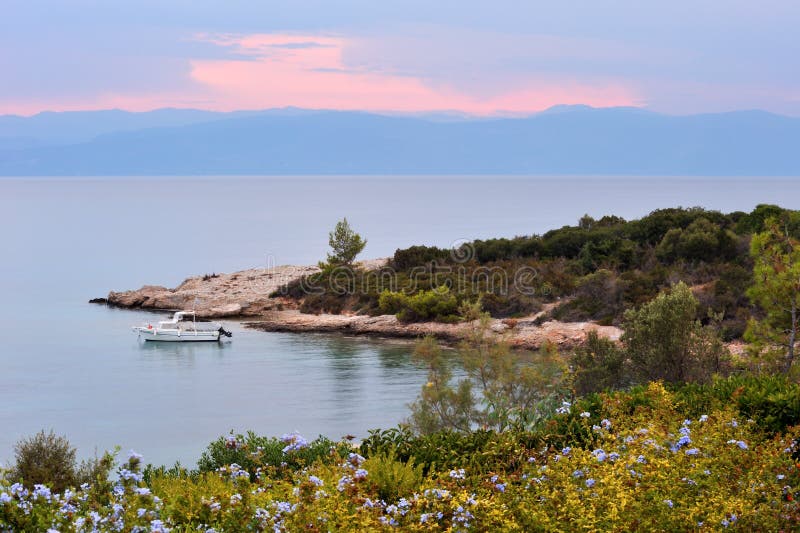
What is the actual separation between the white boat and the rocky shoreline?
272 centimetres

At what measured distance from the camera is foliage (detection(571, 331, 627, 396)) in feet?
78.5

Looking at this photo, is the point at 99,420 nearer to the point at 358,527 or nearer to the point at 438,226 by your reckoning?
the point at 358,527

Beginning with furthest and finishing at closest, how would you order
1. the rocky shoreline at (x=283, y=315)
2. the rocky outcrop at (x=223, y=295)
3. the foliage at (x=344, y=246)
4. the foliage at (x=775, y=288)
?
the foliage at (x=344, y=246), the rocky outcrop at (x=223, y=295), the rocky shoreline at (x=283, y=315), the foliage at (x=775, y=288)

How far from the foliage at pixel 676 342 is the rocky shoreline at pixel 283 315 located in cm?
1316

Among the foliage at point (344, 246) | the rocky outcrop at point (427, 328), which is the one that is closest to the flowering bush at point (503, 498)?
the rocky outcrop at point (427, 328)

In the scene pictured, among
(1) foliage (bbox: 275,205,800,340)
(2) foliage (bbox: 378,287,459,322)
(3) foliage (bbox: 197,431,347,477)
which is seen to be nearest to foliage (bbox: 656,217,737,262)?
(1) foliage (bbox: 275,205,800,340)

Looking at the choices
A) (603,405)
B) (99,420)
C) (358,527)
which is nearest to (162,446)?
(99,420)

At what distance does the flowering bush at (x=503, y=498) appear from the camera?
6.54m

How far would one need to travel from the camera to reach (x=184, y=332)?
47.0m

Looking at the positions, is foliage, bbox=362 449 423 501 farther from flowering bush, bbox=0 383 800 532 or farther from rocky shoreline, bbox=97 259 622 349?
rocky shoreline, bbox=97 259 622 349

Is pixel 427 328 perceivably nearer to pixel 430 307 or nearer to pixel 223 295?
pixel 430 307

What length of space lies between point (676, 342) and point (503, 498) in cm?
1425

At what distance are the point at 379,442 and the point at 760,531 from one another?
4.68 meters

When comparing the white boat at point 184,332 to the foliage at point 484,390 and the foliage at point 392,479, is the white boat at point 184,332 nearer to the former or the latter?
the foliage at point 484,390
